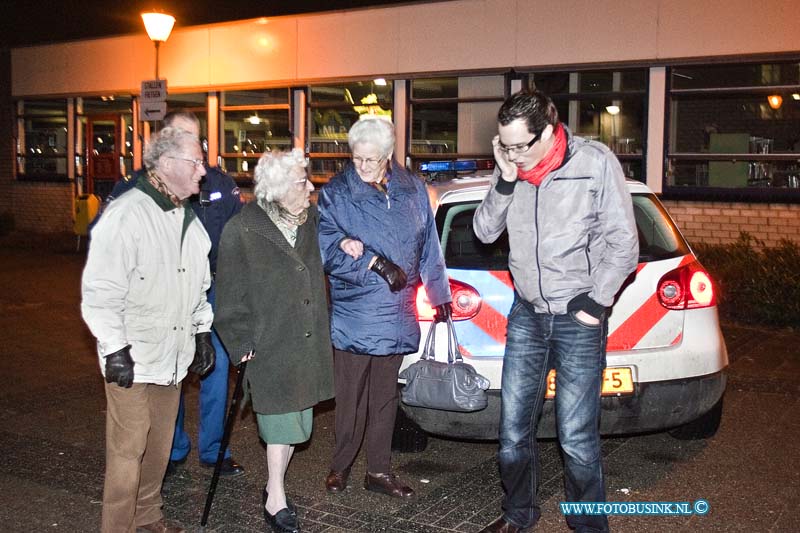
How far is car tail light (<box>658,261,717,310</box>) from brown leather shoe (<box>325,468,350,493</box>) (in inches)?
77.0

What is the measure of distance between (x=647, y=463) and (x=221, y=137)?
50.3 ft

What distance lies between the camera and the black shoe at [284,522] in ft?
14.7

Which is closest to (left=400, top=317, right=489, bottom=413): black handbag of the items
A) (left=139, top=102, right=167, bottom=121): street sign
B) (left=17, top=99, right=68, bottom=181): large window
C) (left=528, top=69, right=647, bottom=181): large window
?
(left=139, top=102, right=167, bottom=121): street sign

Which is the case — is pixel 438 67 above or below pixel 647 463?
above

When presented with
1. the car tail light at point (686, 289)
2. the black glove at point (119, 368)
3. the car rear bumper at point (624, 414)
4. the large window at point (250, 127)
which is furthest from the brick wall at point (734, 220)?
the black glove at point (119, 368)

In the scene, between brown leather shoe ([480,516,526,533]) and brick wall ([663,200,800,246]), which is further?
brick wall ([663,200,800,246])

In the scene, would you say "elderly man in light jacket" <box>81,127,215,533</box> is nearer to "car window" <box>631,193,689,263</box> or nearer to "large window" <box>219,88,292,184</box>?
"car window" <box>631,193,689,263</box>

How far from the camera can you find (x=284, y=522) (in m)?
4.50

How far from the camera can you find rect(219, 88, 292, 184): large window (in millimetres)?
18578

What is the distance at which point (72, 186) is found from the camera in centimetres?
2197

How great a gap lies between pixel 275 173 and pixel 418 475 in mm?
2028

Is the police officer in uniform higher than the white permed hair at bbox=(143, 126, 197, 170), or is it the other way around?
the white permed hair at bbox=(143, 126, 197, 170)

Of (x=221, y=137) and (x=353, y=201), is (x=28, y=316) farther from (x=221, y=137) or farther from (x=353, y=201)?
(x=221, y=137)

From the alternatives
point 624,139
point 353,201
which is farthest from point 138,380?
point 624,139
